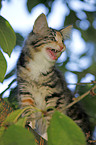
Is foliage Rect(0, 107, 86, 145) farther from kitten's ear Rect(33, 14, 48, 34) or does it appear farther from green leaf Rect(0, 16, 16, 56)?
kitten's ear Rect(33, 14, 48, 34)

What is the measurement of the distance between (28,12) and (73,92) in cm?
135

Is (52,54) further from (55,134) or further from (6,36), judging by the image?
(55,134)

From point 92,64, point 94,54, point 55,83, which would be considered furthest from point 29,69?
point 94,54

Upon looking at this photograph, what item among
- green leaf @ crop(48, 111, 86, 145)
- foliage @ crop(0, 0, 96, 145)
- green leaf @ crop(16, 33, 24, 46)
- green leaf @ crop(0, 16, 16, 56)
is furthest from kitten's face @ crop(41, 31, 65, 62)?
green leaf @ crop(48, 111, 86, 145)

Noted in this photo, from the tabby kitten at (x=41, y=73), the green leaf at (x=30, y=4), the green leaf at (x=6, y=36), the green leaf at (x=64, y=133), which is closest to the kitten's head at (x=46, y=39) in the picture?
the tabby kitten at (x=41, y=73)

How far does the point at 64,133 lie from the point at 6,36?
0.75 meters

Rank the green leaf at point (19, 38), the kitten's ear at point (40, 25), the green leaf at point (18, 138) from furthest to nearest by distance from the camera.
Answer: the green leaf at point (19, 38), the kitten's ear at point (40, 25), the green leaf at point (18, 138)

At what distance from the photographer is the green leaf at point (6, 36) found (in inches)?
46.2

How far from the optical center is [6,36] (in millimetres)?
1198

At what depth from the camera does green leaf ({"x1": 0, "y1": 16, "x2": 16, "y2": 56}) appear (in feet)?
3.85

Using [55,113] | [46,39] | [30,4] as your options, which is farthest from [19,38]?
[55,113]

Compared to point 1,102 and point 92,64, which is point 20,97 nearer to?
point 1,102

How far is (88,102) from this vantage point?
2701mm

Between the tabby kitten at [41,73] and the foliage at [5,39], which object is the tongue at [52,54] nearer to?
the tabby kitten at [41,73]
